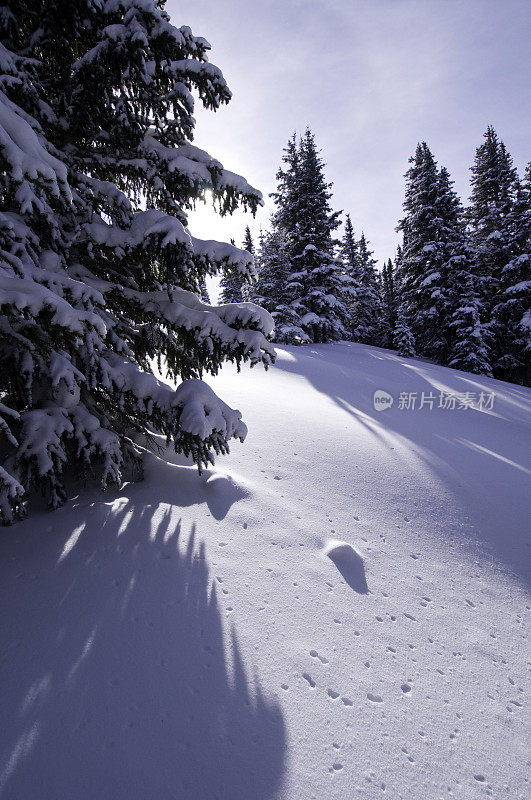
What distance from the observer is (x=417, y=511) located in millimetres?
4172

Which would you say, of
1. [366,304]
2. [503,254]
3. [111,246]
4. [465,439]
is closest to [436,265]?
[503,254]

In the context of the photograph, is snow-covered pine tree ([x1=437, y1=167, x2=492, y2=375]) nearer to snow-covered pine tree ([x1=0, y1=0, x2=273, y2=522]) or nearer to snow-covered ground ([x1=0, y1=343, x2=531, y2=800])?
snow-covered ground ([x1=0, y1=343, x2=531, y2=800])

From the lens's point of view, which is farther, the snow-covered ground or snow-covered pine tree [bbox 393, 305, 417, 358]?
snow-covered pine tree [bbox 393, 305, 417, 358]

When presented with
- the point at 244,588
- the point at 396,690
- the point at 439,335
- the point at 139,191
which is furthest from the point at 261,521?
the point at 439,335

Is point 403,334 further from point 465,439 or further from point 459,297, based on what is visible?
point 465,439

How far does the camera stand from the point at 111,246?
3844 mm

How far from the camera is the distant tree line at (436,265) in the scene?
20.3m

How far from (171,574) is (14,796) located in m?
1.34

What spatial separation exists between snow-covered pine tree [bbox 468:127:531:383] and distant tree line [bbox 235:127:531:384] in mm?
58

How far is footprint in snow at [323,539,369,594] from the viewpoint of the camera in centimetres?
304

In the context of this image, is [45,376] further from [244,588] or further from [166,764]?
[166,764]

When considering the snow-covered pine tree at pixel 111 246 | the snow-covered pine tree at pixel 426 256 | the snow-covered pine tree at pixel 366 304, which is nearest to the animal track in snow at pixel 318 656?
the snow-covered pine tree at pixel 111 246

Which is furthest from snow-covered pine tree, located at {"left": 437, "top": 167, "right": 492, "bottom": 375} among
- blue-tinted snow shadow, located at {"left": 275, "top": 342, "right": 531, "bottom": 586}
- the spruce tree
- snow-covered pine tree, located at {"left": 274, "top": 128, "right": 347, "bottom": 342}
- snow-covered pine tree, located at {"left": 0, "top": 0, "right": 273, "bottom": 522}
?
snow-covered pine tree, located at {"left": 0, "top": 0, "right": 273, "bottom": 522}

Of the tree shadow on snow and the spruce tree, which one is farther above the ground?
the spruce tree
